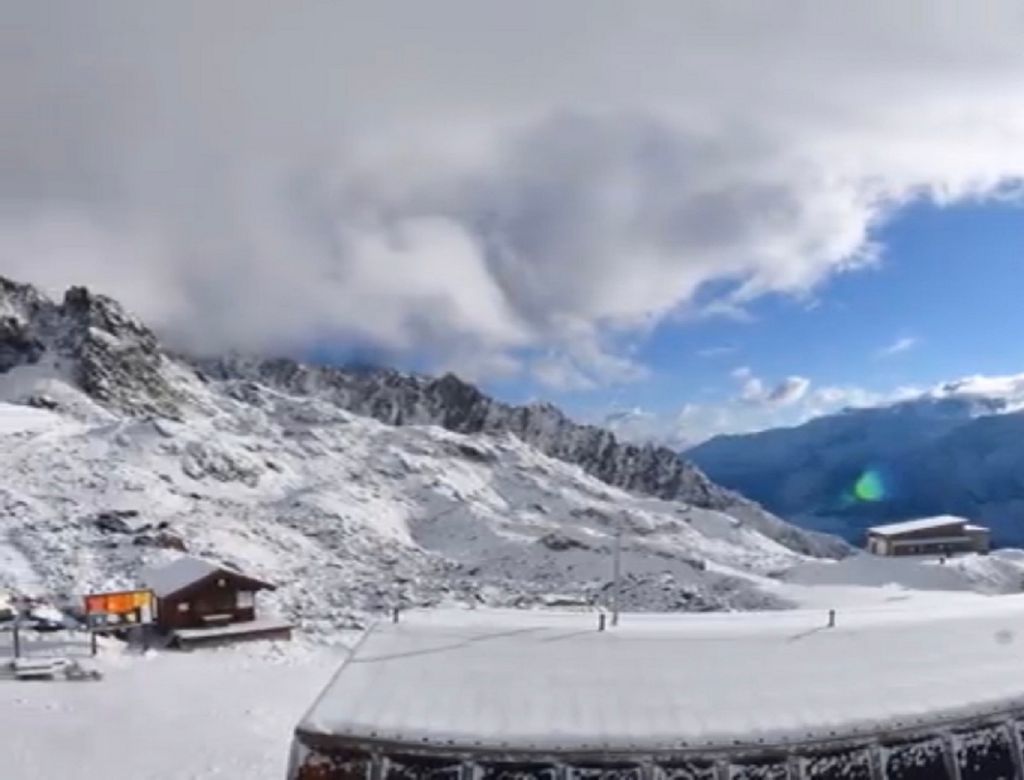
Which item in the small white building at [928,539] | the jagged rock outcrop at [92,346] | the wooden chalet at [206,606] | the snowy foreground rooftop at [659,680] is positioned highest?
the jagged rock outcrop at [92,346]

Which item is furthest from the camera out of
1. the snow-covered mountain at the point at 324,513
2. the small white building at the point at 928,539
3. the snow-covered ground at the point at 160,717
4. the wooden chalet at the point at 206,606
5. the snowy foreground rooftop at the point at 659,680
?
the small white building at the point at 928,539

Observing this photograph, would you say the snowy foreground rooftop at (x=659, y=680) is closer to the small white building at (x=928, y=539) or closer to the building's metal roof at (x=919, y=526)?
the small white building at (x=928, y=539)

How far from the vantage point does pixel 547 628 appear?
19969 mm

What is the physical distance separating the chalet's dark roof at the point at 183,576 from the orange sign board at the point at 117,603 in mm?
1637

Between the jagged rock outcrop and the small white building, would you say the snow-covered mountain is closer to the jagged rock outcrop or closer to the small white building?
the jagged rock outcrop

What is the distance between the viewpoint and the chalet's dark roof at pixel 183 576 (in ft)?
141

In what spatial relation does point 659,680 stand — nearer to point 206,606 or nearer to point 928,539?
point 206,606

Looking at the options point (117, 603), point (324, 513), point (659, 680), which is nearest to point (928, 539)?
point (324, 513)

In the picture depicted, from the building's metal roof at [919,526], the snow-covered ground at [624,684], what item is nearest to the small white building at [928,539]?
the building's metal roof at [919,526]

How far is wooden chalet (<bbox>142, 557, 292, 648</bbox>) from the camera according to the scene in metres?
42.1

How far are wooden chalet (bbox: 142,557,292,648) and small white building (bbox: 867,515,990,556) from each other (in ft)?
187

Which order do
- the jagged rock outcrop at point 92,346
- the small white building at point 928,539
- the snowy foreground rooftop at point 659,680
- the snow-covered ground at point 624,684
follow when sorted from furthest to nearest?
the jagged rock outcrop at point 92,346 → the small white building at point 928,539 → the snow-covered ground at point 624,684 → the snowy foreground rooftop at point 659,680

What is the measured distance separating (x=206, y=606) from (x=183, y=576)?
191cm

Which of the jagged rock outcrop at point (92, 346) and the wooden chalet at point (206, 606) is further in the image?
the jagged rock outcrop at point (92, 346)
